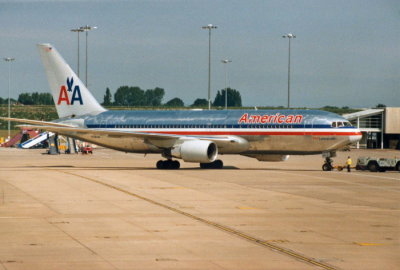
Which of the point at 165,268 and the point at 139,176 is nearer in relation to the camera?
the point at 165,268

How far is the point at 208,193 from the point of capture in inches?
1384

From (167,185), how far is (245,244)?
64.7 feet

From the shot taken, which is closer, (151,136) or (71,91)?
(151,136)

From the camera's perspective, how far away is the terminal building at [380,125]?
371 ft

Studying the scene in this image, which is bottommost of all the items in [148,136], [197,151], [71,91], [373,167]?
[373,167]

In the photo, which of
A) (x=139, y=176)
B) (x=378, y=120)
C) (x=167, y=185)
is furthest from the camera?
(x=378, y=120)

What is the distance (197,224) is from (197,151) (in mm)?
26968

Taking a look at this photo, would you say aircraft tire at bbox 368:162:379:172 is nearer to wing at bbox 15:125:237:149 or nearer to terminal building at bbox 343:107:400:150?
wing at bbox 15:125:237:149

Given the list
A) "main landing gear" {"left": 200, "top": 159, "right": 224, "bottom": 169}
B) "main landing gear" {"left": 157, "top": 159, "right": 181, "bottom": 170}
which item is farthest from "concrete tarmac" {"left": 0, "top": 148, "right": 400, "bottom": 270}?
"main landing gear" {"left": 200, "top": 159, "right": 224, "bottom": 169}

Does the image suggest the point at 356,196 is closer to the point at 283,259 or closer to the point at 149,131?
the point at 283,259

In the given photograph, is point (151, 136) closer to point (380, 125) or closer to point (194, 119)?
point (194, 119)

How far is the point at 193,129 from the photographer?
5469 centimetres

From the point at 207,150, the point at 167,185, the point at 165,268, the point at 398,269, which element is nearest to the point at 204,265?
the point at 165,268

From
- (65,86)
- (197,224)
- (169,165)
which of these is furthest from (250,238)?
(65,86)
